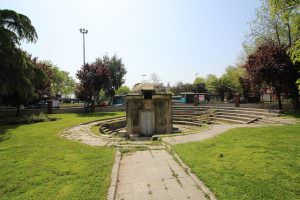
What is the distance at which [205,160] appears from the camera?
22.4 ft

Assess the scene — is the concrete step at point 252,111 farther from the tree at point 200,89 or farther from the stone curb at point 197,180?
the tree at point 200,89

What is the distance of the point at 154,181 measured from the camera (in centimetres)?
547

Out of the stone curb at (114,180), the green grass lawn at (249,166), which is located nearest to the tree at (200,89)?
the green grass lawn at (249,166)

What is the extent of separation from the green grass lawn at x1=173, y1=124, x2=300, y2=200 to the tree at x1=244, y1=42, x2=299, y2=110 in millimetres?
10369

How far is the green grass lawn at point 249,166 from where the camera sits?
4.57 meters

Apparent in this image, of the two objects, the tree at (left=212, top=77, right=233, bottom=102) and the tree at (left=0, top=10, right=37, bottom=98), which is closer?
the tree at (left=0, top=10, right=37, bottom=98)

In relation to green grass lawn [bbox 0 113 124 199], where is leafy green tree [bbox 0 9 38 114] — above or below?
above

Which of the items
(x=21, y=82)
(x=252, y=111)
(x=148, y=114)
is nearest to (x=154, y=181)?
(x=148, y=114)

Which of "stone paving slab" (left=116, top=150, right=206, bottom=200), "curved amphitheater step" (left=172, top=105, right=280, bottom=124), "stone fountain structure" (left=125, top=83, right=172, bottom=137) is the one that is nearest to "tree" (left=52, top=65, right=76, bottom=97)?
"curved amphitheater step" (left=172, top=105, right=280, bottom=124)

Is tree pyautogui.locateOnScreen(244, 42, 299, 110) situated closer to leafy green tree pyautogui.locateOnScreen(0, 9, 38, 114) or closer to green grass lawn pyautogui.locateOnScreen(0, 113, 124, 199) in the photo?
green grass lawn pyautogui.locateOnScreen(0, 113, 124, 199)

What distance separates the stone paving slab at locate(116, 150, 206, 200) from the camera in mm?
4676

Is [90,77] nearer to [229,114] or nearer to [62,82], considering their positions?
[229,114]

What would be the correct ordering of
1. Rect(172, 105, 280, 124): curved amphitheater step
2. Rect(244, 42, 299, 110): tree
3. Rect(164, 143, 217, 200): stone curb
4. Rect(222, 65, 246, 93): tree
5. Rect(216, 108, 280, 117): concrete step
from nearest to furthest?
Rect(164, 143, 217, 200): stone curb
Rect(172, 105, 280, 124): curved amphitheater step
Rect(216, 108, 280, 117): concrete step
Rect(244, 42, 299, 110): tree
Rect(222, 65, 246, 93): tree

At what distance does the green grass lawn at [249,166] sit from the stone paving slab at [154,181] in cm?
43
